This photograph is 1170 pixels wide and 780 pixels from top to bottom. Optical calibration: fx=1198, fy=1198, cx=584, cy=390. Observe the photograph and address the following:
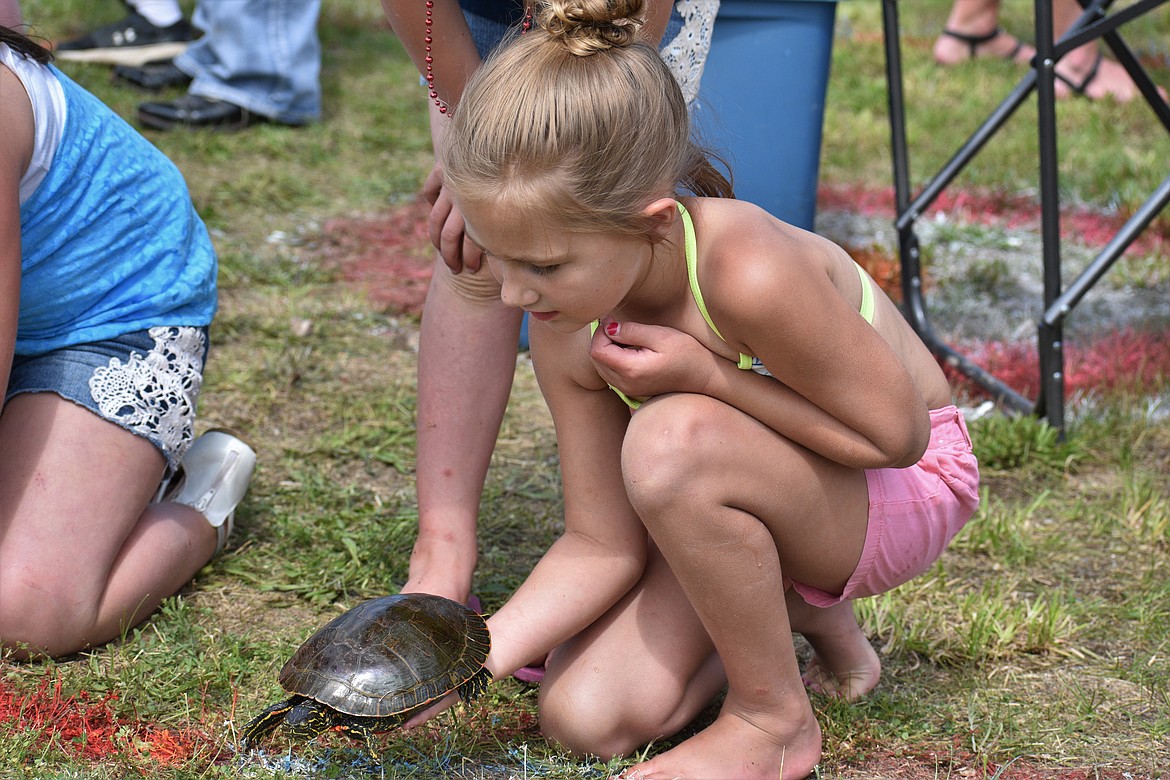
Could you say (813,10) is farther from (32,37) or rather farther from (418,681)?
(418,681)

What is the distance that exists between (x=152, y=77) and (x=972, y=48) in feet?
15.1

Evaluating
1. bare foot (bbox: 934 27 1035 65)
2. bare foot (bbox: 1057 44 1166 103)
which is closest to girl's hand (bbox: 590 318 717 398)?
bare foot (bbox: 1057 44 1166 103)

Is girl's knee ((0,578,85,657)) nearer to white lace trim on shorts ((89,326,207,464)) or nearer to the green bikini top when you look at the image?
white lace trim on shorts ((89,326,207,464))

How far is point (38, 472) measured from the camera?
2297mm

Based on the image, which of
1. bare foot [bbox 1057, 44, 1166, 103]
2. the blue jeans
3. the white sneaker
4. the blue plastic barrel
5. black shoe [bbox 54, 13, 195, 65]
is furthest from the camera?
bare foot [bbox 1057, 44, 1166, 103]

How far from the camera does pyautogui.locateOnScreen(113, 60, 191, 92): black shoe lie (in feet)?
18.8

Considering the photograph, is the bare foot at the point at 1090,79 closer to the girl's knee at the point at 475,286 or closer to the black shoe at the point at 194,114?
the black shoe at the point at 194,114

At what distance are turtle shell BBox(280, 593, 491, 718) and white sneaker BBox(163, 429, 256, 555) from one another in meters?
0.69

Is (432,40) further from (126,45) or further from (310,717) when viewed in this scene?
(126,45)

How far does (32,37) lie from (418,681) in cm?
158

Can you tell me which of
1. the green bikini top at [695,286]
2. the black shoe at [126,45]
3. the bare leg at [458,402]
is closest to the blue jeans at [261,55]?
the black shoe at [126,45]

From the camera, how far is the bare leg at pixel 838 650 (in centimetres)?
215

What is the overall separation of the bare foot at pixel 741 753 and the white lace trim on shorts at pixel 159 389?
1176 mm

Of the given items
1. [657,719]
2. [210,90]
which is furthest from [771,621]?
[210,90]
